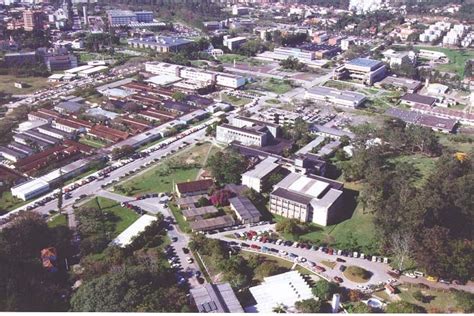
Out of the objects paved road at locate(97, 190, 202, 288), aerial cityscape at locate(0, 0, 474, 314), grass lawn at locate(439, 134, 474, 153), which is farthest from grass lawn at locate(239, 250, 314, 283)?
grass lawn at locate(439, 134, 474, 153)

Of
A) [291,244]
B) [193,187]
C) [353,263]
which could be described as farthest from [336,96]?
[353,263]

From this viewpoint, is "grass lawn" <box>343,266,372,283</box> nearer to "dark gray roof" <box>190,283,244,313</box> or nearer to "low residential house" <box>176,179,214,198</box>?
"dark gray roof" <box>190,283,244,313</box>

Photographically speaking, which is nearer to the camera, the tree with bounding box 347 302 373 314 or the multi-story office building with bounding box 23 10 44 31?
the tree with bounding box 347 302 373 314

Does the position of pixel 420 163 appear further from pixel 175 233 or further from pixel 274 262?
pixel 175 233

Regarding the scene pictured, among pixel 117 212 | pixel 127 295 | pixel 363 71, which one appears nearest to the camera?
pixel 127 295

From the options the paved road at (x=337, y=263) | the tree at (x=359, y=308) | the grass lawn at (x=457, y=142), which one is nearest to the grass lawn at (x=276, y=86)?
the grass lawn at (x=457, y=142)

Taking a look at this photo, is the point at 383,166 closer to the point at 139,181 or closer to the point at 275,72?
the point at 139,181

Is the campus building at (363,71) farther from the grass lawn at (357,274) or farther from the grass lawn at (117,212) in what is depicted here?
the grass lawn at (117,212)
